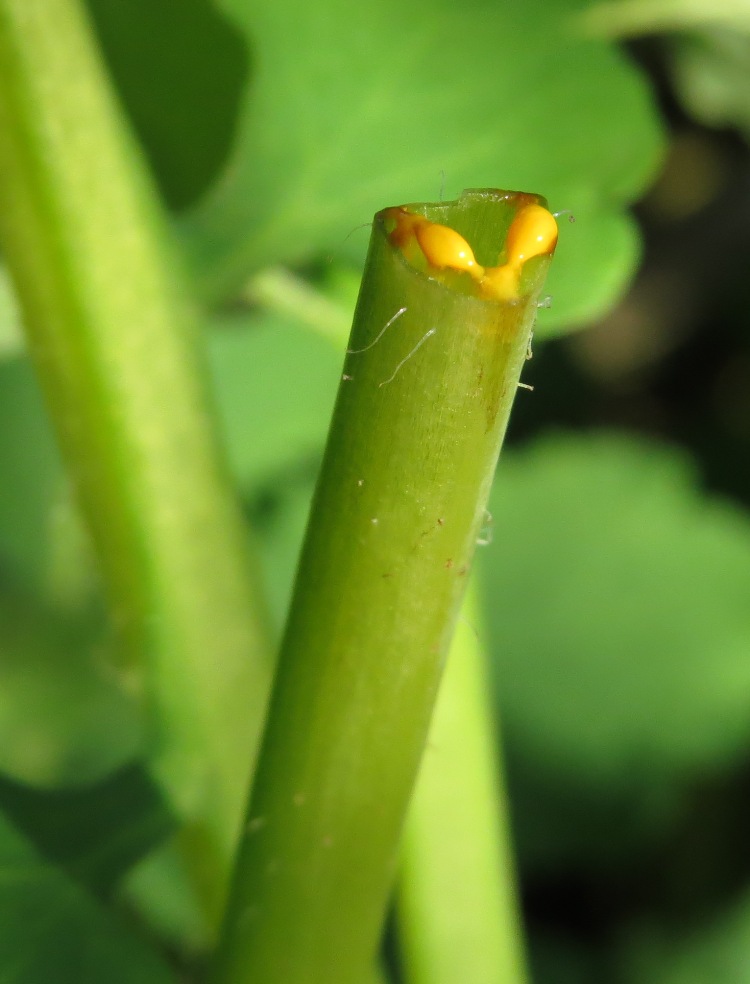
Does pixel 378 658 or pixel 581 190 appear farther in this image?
pixel 581 190

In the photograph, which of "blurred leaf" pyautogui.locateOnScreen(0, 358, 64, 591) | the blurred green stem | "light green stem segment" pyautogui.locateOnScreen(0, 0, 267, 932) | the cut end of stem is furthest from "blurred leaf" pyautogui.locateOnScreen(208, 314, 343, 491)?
the cut end of stem

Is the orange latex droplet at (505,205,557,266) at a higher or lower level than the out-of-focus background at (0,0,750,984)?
higher

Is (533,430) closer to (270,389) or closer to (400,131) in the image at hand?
(270,389)

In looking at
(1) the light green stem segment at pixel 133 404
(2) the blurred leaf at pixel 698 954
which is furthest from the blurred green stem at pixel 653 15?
(2) the blurred leaf at pixel 698 954

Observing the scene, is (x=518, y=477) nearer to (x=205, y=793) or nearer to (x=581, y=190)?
(x=581, y=190)

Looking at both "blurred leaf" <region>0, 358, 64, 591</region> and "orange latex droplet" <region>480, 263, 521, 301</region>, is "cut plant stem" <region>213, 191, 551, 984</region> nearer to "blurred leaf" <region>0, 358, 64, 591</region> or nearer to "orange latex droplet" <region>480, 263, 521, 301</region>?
"orange latex droplet" <region>480, 263, 521, 301</region>

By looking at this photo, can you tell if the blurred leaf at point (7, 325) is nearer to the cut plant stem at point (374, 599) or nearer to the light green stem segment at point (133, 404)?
the light green stem segment at point (133, 404)

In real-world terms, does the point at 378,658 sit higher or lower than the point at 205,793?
higher

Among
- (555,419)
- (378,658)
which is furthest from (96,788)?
(555,419)
